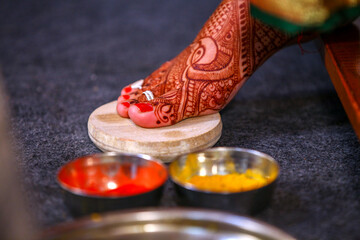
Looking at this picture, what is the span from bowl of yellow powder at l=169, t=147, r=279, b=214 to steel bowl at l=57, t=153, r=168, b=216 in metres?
0.05

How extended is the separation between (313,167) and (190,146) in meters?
0.31

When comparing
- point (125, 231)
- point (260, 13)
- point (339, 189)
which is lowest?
point (339, 189)

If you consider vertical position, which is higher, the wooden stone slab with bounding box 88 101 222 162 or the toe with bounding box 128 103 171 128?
the toe with bounding box 128 103 171 128

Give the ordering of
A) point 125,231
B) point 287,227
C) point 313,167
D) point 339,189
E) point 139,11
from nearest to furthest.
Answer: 1. point 125,231
2. point 287,227
3. point 339,189
4. point 313,167
5. point 139,11

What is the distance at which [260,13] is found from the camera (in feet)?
4.06

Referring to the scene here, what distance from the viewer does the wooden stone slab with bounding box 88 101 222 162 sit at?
1107mm

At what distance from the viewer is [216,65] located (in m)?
1.29

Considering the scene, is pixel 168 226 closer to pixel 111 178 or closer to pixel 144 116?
pixel 111 178

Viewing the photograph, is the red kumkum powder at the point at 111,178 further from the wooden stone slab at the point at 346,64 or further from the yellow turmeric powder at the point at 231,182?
the wooden stone slab at the point at 346,64

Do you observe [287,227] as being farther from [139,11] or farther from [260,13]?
[139,11]

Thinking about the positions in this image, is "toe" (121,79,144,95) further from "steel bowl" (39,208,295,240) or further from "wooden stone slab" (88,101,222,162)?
"steel bowl" (39,208,295,240)

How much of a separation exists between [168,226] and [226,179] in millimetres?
241

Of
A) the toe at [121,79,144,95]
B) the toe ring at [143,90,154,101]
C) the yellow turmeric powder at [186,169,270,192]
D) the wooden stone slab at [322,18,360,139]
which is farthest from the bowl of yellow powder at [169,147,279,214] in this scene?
the toe at [121,79,144,95]

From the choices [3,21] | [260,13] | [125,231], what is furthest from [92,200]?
[3,21]
